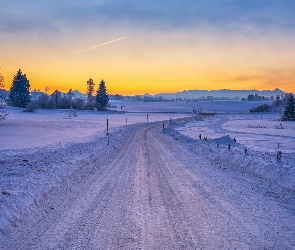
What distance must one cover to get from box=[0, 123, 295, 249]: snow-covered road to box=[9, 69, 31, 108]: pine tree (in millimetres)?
92462

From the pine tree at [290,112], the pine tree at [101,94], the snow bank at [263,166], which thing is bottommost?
the snow bank at [263,166]

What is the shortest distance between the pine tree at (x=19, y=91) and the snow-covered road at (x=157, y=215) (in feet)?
303

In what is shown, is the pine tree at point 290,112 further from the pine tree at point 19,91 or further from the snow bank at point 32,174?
the pine tree at point 19,91

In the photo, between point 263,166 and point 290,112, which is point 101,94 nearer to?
point 290,112

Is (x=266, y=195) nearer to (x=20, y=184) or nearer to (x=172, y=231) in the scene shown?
(x=172, y=231)

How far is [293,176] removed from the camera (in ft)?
39.3

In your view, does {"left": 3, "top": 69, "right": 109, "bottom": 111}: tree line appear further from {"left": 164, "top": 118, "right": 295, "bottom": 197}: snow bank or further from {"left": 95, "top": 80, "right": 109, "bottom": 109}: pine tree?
{"left": 164, "top": 118, "right": 295, "bottom": 197}: snow bank

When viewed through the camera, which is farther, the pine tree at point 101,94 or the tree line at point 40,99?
the pine tree at point 101,94

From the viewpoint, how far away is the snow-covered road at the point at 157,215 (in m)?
6.41

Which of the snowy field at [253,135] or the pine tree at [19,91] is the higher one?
the pine tree at [19,91]

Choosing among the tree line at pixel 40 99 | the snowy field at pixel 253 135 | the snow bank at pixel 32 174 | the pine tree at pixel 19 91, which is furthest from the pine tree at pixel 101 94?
the snow bank at pixel 32 174

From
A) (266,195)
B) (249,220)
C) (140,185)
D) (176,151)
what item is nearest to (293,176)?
(266,195)

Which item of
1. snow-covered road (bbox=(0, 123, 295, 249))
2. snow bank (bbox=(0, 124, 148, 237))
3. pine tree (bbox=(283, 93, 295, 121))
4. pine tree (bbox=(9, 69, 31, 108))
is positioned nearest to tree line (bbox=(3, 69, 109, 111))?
pine tree (bbox=(9, 69, 31, 108))

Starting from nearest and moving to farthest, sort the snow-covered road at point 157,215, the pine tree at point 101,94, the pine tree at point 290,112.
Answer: the snow-covered road at point 157,215 < the pine tree at point 290,112 < the pine tree at point 101,94
